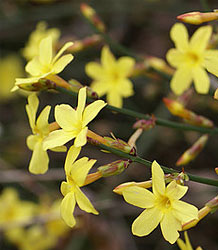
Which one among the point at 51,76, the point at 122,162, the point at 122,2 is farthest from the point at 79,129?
the point at 122,2

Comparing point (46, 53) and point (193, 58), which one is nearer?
point (46, 53)

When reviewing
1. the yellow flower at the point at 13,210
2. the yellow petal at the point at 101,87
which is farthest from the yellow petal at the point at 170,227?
the yellow flower at the point at 13,210

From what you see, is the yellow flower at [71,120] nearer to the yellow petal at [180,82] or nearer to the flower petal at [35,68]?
the flower petal at [35,68]

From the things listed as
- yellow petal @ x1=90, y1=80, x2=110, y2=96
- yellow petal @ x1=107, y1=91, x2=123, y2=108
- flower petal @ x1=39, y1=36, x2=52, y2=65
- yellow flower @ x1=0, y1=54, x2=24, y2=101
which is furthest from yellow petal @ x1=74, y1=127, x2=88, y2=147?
yellow flower @ x1=0, y1=54, x2=24, y2=101

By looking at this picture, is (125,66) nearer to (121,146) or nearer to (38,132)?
(38,132)

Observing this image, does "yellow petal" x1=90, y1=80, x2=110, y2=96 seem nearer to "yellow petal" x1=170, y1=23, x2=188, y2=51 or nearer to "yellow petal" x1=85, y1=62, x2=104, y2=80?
"yellow petal" x1=85, y1=62, x2=104, y2=80

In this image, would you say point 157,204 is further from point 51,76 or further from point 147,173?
point 147,173

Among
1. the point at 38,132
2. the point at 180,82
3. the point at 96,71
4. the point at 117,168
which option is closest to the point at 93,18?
the point at 96,71
